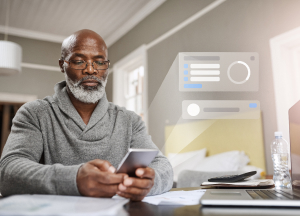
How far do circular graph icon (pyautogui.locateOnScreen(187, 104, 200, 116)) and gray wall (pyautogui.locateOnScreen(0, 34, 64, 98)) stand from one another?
314cm

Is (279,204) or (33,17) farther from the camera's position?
(33,17)

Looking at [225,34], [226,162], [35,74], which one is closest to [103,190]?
[226,162]

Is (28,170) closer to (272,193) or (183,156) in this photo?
(272,193)

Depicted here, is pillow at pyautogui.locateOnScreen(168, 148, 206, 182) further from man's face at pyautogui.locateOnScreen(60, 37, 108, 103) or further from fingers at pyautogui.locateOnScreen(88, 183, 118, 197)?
fingers at pyautogui.locateOnScreen(88, 183, 118, 197)

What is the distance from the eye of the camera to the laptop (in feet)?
1.78

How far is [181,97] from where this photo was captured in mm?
2184

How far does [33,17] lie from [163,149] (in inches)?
112

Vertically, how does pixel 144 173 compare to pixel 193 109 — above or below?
below

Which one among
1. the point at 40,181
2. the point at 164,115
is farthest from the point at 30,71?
the point at 40,181

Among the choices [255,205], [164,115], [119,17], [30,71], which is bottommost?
[255,205]

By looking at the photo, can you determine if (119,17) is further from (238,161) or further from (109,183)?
(109,183)

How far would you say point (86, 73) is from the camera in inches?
44.1

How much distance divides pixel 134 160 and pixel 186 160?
6.71ft

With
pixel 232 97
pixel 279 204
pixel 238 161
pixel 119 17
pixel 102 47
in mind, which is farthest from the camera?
pixel 119 17
